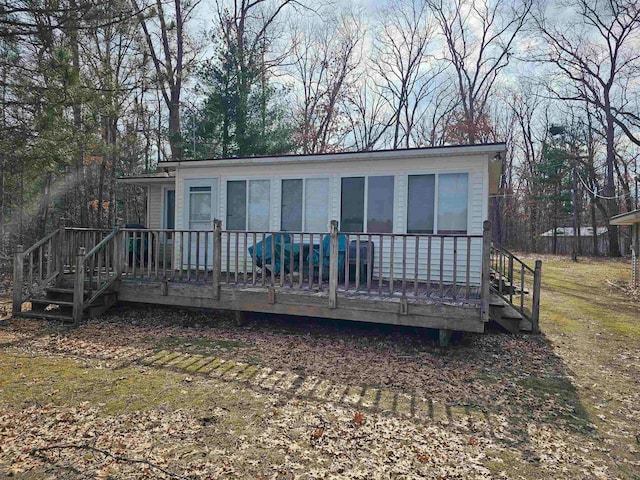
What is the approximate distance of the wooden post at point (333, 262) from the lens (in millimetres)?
5465

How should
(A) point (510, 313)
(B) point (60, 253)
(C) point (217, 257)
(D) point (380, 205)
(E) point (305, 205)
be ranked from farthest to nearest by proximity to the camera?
(E) point (305, 205) < (D) point (380, 205) < (B) point (60, 253) < (C) point (217, 257) < (A) point (510, 313)

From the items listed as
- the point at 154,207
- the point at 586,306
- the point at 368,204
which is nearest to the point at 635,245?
the point at 586,306

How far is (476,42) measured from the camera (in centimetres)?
2558

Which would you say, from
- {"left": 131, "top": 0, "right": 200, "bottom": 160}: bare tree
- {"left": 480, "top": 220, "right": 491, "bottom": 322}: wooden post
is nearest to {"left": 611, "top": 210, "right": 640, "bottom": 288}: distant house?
{"left": 480, "top": 220, "right": 491, "bottom": 322}: wooden post

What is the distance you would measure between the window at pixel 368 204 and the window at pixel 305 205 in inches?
16.2

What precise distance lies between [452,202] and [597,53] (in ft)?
81.9

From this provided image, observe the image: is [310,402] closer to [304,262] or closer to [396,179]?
[304,262]

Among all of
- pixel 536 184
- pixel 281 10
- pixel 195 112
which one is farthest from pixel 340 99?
pixel 536 184

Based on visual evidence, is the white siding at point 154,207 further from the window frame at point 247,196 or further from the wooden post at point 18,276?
the wooden post at point 18,276

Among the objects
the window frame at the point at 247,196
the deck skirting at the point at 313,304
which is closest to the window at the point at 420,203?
the deck skirting at the point at 313,304

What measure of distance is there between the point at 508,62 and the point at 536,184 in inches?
380

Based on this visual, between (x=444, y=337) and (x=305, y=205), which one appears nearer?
(x=444, y=337)

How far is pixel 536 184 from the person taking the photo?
Answer: 100ft

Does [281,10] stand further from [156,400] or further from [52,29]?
[156,400]
